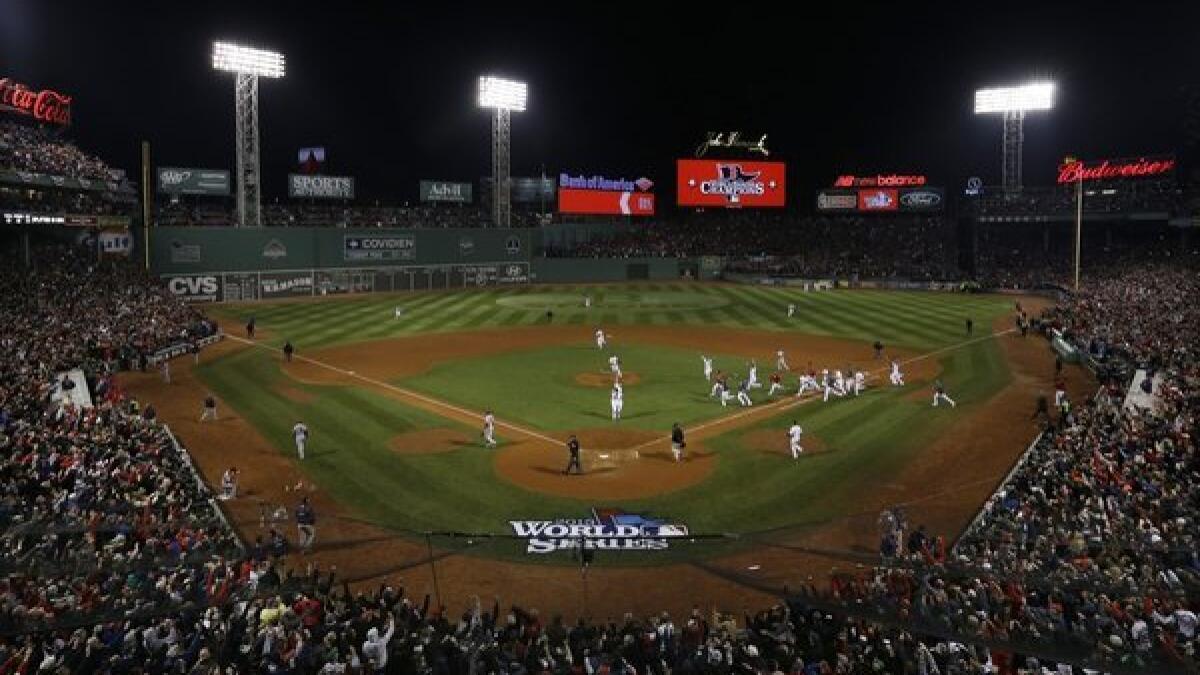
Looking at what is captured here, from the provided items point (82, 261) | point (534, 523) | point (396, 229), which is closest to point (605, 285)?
point (396, 229)

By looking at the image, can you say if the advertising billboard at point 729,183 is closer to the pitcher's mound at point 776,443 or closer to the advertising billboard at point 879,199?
the advertising billboard at point 879,199

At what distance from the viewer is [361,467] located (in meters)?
22.8

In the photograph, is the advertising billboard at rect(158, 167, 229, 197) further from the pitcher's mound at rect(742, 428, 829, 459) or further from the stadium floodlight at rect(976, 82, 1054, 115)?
the stadium floodlight at rect(976, 82, 1054, 115)

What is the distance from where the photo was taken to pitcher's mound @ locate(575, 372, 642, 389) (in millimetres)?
33344

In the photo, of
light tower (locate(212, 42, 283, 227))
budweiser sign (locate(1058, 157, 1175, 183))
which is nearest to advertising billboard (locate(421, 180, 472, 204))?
light tower (locate(212, 42, 283, 227))

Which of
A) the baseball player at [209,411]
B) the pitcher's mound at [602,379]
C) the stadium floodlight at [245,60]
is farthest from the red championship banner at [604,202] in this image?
the baseball player at [209,411]

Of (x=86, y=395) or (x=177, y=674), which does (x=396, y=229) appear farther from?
(x=177, y=674)

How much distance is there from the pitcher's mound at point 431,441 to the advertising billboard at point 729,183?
227ft

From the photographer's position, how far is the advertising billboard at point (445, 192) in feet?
276

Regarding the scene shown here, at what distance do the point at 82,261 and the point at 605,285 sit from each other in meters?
44.4

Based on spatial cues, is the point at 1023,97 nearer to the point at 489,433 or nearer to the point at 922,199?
the point at 922,199

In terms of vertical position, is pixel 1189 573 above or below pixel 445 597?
above

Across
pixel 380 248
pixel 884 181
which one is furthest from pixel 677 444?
pixel 884 181

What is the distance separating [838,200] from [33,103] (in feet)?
238
